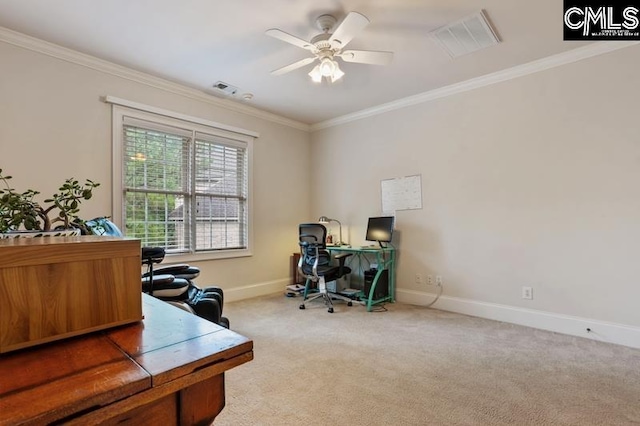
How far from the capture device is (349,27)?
7.37ft

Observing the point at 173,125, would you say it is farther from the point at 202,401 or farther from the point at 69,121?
the point at 202,401

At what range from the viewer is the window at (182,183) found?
3410 mm

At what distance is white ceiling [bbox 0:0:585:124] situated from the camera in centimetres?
237

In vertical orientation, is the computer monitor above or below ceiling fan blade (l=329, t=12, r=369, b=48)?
below

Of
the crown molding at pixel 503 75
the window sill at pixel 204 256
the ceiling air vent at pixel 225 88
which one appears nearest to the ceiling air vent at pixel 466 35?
the crown molding at pixel 503 75

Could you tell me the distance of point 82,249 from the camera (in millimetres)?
739

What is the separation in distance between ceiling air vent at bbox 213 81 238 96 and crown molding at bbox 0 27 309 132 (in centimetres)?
24

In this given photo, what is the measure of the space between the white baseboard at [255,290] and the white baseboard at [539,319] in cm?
180

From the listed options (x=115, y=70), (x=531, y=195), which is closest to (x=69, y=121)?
(x=115, y=70)

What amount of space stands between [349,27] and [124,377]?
2351mm

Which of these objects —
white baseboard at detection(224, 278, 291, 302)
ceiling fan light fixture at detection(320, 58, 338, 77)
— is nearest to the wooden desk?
ceiling fan light fixture at detection(320, 58, 338, 77)

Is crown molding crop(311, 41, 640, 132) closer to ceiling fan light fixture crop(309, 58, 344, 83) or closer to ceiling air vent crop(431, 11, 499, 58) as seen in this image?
ceiling air vent crop(431, 11, 499, 58)

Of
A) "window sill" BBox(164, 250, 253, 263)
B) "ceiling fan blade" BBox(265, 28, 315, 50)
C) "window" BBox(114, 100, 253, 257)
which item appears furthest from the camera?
"window sill" BBox(164, 250, 253, 263)

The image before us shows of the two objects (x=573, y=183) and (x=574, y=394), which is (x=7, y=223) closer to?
(x=574, y=394)
